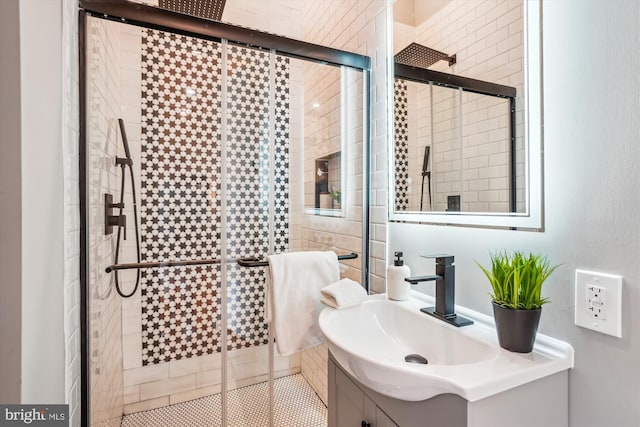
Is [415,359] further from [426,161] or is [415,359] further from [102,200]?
[102,200]

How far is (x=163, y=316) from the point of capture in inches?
72.4

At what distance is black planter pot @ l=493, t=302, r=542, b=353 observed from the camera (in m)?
0.77

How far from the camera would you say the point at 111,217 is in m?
1.58

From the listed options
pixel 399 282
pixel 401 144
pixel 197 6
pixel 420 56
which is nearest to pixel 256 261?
pixel 399 282

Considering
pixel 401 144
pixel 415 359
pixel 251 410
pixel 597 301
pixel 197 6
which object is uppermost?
pixel 197 6

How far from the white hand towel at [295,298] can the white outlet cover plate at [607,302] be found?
93 cm

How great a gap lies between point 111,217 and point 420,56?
1.66 m

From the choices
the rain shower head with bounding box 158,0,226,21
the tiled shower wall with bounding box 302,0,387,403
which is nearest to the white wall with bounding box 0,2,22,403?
the tiled shower wall with bounding box 302,0,387,403

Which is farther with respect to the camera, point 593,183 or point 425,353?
point 425,353

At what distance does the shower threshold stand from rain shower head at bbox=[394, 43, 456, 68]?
1678 millimetres

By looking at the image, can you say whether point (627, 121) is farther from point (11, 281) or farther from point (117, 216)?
point (117, 216)

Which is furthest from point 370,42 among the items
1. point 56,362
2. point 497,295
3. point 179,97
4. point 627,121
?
point 56,362

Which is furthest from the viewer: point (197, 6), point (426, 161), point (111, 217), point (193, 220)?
point (197, 6)

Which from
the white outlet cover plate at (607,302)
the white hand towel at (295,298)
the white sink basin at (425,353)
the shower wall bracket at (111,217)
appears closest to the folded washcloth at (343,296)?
the white sink basin at (425,353)
